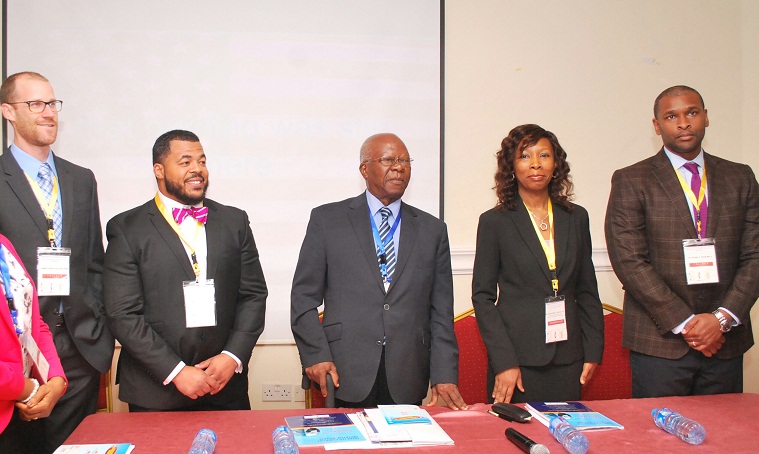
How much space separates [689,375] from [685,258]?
51 cm

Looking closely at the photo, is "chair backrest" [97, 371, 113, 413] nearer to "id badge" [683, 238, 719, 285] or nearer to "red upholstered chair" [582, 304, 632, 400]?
"red upholstered chair" [582, 304, 632, 400]

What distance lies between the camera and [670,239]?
8.90 ft

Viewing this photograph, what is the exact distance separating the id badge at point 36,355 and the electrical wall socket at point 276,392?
72.5 inches

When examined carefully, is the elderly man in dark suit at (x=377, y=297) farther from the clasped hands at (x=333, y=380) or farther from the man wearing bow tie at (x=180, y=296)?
the man wearing bow tie at (x=180, y=296)

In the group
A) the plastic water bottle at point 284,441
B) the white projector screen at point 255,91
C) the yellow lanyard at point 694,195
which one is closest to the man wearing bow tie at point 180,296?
the plastic water bottle at point 284,441

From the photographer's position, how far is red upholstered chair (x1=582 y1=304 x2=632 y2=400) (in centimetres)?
334

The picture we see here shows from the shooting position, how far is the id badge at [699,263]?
2.66 meters

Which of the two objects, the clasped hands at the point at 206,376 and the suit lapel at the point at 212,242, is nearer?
the clasped hands at the point at 206,376

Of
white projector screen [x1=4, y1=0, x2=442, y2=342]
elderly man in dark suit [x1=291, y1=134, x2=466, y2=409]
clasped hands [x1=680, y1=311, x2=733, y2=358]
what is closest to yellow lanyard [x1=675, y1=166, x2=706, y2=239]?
clasped hands [x1=680, y1=311, x2=733, y2=358]

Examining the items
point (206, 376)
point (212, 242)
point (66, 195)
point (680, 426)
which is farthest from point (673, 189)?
point (66, 195)

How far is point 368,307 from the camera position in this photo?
250cm

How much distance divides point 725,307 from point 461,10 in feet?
7.85

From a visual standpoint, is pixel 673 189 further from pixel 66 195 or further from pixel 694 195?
pixel 66 195

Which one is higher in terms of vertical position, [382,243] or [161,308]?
[382,243]
